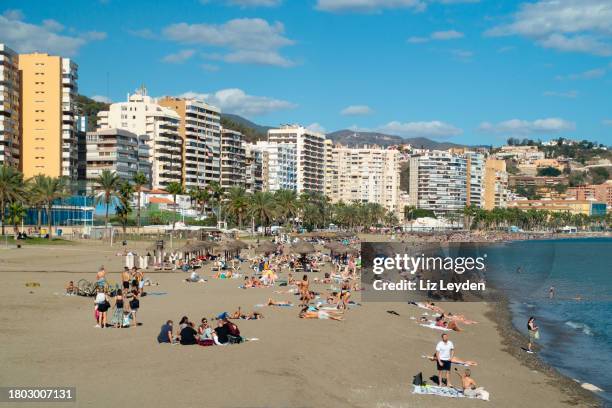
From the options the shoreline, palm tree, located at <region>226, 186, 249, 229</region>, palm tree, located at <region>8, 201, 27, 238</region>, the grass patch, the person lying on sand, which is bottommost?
the shoreline

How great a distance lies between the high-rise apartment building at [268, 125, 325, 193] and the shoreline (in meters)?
126

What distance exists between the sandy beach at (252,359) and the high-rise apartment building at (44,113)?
6640 cm

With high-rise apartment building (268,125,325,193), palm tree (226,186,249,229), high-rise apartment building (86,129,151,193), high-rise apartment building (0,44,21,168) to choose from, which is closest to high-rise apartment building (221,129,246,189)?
high-rise apartment building (268,125,325,193)

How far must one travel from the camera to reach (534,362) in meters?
19.9

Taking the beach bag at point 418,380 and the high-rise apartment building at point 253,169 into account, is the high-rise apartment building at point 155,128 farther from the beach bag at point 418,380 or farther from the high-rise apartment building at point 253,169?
the beach bag at point 418,380

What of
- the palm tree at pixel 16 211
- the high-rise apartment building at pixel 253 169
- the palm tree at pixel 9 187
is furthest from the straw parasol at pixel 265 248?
the high-rise apartment building at pixel 253 169

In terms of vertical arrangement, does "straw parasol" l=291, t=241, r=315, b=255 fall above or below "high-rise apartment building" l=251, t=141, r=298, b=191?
below

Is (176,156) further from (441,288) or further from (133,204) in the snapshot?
(441,288)

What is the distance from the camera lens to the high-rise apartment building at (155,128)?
115 m

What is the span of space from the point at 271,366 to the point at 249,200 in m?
75.7

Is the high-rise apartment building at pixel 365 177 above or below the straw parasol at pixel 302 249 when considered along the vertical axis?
above

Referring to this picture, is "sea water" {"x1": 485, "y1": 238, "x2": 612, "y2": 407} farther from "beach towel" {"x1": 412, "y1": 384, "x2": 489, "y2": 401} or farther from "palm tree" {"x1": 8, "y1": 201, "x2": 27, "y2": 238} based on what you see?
"palm tree" {"x1": 8, "y1": 201, "x2": 27, "y2": 238}

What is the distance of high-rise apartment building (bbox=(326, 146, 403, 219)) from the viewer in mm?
184125

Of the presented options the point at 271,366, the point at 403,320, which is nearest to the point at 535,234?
the point at 403,320
